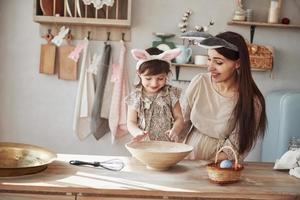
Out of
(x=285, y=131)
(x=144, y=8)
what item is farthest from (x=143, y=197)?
(x=144, y=8)

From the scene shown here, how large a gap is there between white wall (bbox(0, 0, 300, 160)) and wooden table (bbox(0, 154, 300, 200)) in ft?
5.48

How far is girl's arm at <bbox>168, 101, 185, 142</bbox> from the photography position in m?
1.97

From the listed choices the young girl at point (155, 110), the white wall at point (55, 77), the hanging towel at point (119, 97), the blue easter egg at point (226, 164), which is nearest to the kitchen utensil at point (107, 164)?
the young girl at point (155, 110)

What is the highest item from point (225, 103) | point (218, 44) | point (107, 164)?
point (218, 44)

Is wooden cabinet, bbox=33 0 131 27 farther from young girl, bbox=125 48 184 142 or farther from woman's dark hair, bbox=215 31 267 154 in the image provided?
woman's dark hair, bbox=215 31 267 154

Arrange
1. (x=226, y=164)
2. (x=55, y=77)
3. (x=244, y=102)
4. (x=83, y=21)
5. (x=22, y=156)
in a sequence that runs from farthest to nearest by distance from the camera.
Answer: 1. (x=55, y=77)
2. (x=83, y=21)
3. (x=244, y=102)
4. (x=22, y=156)
5. (x=226, y=164)

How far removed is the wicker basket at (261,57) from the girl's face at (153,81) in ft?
4.46

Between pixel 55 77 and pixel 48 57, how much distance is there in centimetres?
16

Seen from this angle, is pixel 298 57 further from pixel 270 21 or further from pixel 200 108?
pixel 200 108

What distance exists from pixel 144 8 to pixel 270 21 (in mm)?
903

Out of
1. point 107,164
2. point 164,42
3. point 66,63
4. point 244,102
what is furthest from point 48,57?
point 244,102

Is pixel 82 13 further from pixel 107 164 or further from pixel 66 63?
pixel 107 164

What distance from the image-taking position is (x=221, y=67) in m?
1.88

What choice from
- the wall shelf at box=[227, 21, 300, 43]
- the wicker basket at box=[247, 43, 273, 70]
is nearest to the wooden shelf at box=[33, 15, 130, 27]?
the wall shelf at box=[227, 21, 300, 43]
